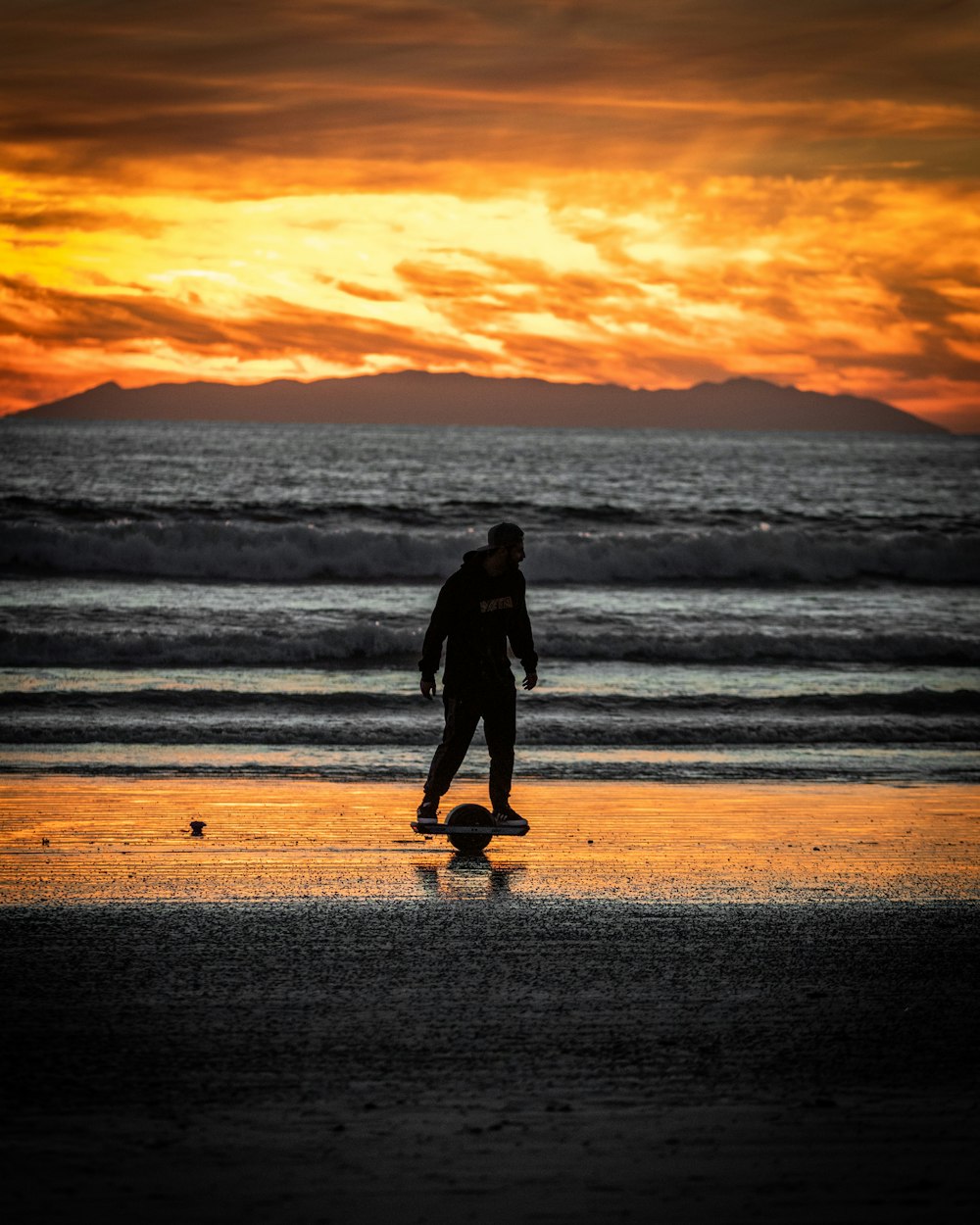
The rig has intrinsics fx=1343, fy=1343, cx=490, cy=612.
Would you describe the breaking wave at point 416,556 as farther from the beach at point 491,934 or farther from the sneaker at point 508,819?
the sneaker at point 508,819

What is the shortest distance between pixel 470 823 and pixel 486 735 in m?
0.49

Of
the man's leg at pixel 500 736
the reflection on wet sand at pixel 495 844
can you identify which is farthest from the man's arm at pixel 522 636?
the reflection on wet sand at pixel 495 844

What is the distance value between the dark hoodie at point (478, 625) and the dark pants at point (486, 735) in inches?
3.1

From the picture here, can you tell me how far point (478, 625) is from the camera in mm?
7223

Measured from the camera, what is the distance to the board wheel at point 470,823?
713 centimetres

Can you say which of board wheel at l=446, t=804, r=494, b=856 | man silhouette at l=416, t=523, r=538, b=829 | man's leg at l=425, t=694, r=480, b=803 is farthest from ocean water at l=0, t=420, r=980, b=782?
board wheel at l=446, t=804, r=494, b=856

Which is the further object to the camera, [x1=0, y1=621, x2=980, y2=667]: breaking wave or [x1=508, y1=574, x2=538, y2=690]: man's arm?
[x1=0, y1=621, x2=980, y2=667]: breaking wave

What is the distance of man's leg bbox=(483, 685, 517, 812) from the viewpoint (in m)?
7.29

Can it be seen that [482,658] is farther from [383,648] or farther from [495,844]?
[383,648]

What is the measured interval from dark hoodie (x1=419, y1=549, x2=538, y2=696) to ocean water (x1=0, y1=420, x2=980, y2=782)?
8.65ft

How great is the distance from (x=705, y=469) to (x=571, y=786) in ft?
212

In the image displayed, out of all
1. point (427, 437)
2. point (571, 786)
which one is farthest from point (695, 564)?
point (427, 437)

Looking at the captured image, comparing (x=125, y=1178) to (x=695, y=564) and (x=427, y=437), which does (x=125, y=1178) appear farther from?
(x=427, y=437)

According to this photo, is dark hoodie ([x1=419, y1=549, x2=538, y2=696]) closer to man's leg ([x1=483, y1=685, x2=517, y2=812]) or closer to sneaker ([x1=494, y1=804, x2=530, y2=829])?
man's leg ([x1=483, y1=685, x2=517, y2=812])
